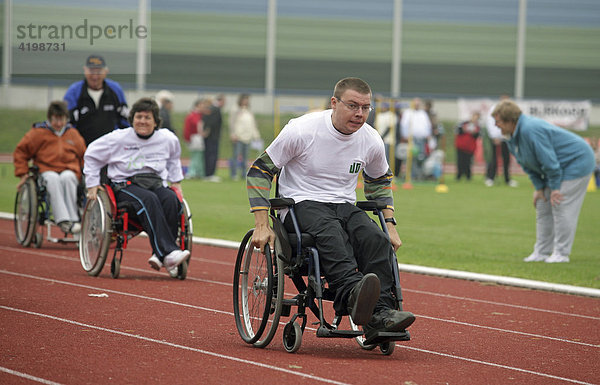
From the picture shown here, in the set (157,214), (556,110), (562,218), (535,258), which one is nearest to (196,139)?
(556,110)

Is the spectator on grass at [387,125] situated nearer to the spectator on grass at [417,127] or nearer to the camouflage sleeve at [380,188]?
the spectator on grass at [417,127]

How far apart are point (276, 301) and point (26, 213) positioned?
637 centimetres

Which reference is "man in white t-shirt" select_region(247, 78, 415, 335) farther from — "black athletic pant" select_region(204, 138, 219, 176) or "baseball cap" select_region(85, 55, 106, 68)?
"black athletic pant" select_region(204, 138, 219, 176)

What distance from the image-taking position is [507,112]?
10945 millimetres

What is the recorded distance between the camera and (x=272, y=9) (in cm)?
5009

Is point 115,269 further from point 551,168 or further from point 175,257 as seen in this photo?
point 551,168

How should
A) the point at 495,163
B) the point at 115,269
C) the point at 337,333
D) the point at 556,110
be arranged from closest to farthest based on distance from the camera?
the point at 337,333
the point at 115,269
the point at 495,163
the point at 556,110

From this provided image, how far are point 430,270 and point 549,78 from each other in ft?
139

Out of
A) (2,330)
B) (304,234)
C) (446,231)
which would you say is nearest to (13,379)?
(2,330)

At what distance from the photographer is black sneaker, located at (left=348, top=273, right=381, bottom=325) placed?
5.79m

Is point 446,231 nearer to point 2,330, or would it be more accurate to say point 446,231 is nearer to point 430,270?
point 430,270

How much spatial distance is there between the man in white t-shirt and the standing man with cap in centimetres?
552

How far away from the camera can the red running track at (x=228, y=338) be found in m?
5.54

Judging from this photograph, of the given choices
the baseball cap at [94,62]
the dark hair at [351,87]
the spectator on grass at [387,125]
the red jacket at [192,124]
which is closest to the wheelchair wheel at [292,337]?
the dark hair at [351,87]
